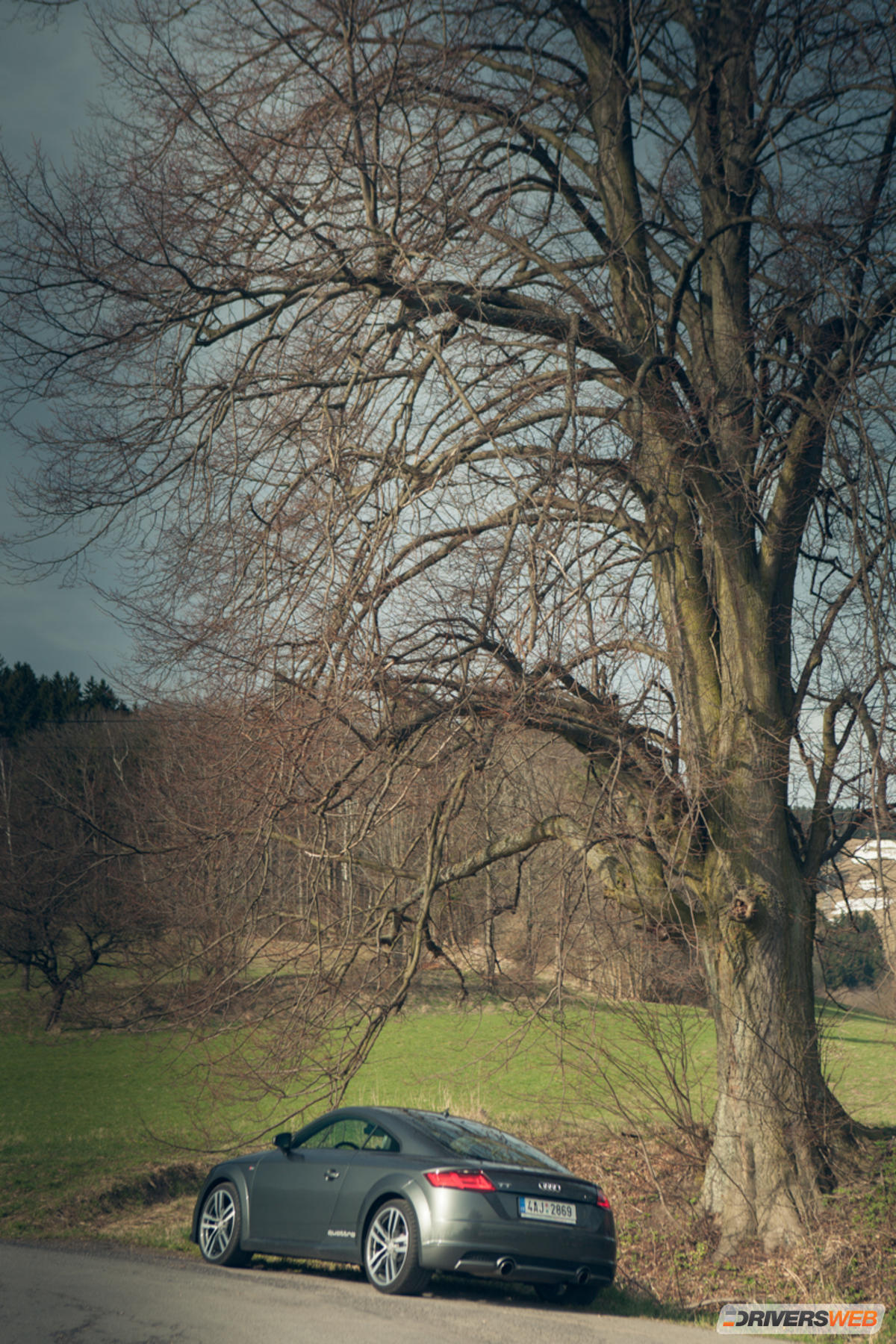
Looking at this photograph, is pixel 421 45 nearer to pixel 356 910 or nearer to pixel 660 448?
pixel 660 448

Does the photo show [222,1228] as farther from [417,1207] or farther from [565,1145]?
[565,1145]

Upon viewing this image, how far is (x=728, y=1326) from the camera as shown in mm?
7707

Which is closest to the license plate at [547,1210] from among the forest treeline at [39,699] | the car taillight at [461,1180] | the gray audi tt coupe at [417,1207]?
the gray audi tt coupe at [417,1207]

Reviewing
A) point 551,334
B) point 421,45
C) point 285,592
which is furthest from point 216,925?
point 421,45

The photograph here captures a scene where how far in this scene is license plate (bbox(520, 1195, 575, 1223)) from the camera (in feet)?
23.9

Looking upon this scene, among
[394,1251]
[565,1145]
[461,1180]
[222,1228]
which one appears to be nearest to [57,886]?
[565,1145]

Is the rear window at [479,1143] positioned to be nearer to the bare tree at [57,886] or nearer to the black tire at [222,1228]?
the black tire at [222,1228]

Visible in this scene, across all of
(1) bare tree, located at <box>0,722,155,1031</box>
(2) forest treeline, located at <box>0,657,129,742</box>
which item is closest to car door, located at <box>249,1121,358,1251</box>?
(1) bare tree, located at <box>0,722,155,1031</box>

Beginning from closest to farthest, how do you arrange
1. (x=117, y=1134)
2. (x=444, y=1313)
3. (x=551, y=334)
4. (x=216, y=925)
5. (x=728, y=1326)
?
(x=444, y=1313) < (x=728, y=1326) < (x=551, y=334) < (x=216, y=925) < (x=117, y=1134)

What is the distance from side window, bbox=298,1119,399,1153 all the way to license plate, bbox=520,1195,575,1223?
1059mm

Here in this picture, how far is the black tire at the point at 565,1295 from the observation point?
7.86 m

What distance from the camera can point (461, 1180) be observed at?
7.20 metres

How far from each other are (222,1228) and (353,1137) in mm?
1626

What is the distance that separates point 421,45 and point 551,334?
2471 mm
